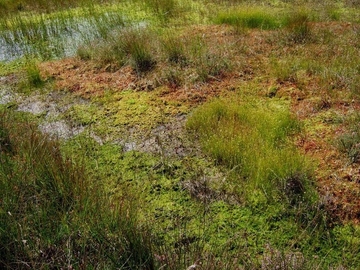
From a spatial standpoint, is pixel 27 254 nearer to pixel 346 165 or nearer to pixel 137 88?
pixel 346 165

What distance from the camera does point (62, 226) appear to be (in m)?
2.45

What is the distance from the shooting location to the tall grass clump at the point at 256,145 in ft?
10.9

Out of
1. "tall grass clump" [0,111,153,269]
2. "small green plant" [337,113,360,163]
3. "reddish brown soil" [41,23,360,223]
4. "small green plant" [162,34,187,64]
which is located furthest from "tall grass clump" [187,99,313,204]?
"small green plant" [162,34,187,64]

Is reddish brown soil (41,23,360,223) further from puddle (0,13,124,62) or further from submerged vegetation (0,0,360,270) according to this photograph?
puddle (0,13,124,62)

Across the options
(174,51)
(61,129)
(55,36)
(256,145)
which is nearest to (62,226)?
(256,145)

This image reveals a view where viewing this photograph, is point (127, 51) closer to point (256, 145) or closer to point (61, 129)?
point (61, 129)

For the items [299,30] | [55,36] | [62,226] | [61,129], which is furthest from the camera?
[55,36]

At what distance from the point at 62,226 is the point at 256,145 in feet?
6.80

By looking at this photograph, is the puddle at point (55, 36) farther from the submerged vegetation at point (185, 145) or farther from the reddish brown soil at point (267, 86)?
the reddish brown soil at point (267, 86)

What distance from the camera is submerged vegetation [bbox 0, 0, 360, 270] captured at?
2465 millimetres

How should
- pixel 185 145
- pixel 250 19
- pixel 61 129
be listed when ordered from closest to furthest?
pixel 185 145 < pixel 61 129 < pixel 250 19

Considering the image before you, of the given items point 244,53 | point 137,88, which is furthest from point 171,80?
point 244,53

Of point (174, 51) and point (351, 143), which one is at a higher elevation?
point (174, 51)

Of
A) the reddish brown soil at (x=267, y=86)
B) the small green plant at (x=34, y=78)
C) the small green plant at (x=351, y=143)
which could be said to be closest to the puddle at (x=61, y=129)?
the reddish brown soil at (x=267, y=86)
